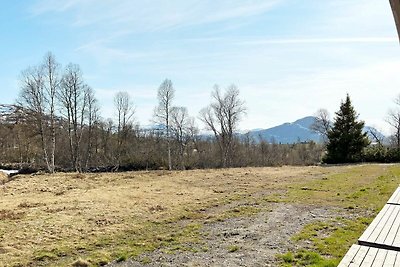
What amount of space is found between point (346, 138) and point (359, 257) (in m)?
28.6

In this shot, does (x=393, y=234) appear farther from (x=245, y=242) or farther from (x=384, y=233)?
(x=245, y=242)

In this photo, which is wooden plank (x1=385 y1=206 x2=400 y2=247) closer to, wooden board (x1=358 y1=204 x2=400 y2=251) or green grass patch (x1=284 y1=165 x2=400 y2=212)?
wooden board (x1=358 y1=204 x2=400 y2=251)

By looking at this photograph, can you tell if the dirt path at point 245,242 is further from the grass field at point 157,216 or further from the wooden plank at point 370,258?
the wooden plank at point 370,258

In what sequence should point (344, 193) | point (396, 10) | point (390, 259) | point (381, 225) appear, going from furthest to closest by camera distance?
point (344, 193) → point (381, 225) → point (390, 259) → point (396, 10)

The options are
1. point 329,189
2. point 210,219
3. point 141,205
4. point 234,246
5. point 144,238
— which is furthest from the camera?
point 329,189

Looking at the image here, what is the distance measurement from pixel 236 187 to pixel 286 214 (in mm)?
6808

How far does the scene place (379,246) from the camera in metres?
4.89

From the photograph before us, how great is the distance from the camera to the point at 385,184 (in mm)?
14852

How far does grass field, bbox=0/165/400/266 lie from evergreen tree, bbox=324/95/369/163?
14.4 metres

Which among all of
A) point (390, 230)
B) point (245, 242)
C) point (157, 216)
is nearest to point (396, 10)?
point (390, 230)

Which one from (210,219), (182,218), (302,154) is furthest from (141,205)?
(302,154)

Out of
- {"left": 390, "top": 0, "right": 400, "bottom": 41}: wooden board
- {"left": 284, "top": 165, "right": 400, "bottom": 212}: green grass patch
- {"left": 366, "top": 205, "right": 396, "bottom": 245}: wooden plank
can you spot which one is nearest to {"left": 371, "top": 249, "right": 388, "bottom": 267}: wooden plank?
{"left": 366, "top": 205, "right": 396, "bottom": 245}: wooden plank

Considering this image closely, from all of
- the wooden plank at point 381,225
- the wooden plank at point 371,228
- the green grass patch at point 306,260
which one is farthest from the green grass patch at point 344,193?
the green grass patch at point 306,260

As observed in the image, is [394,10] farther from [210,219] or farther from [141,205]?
[141,205]
